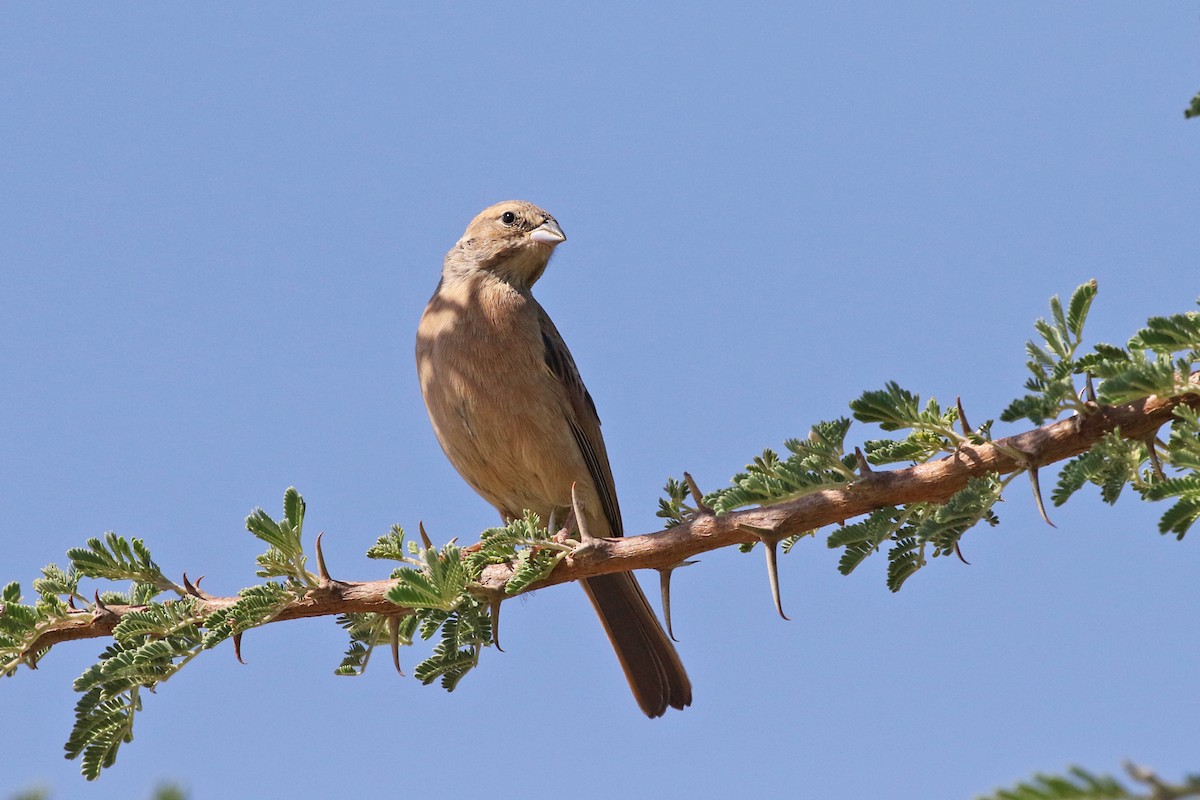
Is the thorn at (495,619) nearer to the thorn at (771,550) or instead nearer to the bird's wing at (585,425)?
the thorn at (771,550)

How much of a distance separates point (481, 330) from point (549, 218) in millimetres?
1555

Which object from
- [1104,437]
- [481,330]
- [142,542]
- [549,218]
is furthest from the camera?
[549,218]

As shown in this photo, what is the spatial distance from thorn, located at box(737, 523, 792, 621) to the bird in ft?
7.97

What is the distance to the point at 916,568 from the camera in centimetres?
370

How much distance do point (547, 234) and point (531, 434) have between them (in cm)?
184

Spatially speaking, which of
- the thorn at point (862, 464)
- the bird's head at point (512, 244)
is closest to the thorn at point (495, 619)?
the thorn at point (862, 464)

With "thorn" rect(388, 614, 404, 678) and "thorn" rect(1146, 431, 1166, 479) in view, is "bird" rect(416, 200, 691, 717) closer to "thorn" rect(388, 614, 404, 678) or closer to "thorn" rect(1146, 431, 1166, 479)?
"thorn" rect(388, 614, 404, 678)

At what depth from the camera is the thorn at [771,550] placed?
3.79 metres

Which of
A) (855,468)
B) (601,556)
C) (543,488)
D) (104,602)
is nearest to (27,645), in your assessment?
(104,602)

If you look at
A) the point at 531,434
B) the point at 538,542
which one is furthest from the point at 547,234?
the point at 538,542

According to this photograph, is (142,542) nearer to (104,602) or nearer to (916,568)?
(104,602)

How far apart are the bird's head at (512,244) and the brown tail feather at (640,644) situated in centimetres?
227

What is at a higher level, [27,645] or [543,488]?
[543,488]

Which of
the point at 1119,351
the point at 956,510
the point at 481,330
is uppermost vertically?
the point at 481,330
